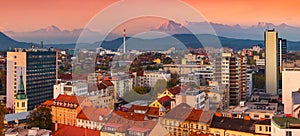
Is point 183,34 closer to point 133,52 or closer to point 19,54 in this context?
point 133,52

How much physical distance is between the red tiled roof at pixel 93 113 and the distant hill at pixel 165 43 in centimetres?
178

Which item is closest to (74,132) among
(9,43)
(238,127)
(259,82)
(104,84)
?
(238,127)

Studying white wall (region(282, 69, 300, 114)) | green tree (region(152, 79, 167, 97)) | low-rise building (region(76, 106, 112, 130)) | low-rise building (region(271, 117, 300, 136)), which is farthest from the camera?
green tree (region(152, 79, 167, 97))

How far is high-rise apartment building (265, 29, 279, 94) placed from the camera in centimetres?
1448

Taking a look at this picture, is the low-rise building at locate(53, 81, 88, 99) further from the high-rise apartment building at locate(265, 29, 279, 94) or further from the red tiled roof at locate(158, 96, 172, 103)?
the high-rise apartment building at locate(265, 29, 279, 94)

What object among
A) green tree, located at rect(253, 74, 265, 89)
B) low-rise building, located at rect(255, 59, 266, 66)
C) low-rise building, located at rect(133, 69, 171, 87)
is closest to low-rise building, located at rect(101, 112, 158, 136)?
low-rise building, located at rect(133, 69, 171, 87)

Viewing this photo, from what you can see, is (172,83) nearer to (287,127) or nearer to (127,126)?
(127,126)

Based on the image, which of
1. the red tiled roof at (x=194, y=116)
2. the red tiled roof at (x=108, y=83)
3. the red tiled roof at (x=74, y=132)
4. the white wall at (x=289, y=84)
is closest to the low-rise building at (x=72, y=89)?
the red tiled roof at (x=108, y=83)

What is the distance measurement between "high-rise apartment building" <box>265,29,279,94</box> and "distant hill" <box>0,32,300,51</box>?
3.31 ft

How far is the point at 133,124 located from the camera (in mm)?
6496

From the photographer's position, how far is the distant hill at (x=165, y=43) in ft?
26.4

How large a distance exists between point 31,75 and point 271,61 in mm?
9090

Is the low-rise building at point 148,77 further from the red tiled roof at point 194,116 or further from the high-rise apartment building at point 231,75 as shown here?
the red tiled roof at point 194,116

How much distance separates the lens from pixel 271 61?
50.0 ft
